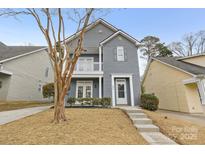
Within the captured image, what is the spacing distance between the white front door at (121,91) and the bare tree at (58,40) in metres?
6.11

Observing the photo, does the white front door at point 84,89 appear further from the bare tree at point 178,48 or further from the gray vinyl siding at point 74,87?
the bare tree at point 178,48

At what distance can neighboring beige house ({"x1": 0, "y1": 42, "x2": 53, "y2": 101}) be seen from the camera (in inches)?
502

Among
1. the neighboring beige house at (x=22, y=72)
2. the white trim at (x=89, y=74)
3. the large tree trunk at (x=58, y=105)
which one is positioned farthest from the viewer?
the neighboring beige house at (x=22, y=72)

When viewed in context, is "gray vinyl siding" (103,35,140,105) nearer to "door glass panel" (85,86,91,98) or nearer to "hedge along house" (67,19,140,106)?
"hedge along house" (67,19,140,106)

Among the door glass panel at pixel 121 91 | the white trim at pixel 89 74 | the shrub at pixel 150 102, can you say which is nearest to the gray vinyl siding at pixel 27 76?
the white trim at pixel 89 74

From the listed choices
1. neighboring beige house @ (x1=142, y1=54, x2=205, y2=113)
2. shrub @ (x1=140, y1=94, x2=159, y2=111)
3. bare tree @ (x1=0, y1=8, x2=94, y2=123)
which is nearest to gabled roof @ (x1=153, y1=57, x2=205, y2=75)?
neighboring beige house @ (x1=142, y1=54, x2=205, y2=113)

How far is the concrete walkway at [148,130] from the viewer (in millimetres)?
4075

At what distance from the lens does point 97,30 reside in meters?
13.2

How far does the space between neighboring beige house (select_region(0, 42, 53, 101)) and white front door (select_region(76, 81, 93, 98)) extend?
746cm

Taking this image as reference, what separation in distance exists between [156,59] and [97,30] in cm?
780

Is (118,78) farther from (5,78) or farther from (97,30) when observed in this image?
(5,78)

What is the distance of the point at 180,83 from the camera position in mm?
11500
